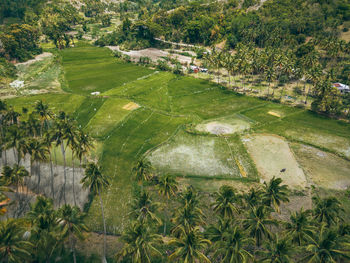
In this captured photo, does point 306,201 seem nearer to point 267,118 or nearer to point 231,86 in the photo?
point 267,118

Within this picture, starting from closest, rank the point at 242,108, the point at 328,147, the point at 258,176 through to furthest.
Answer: the point at 258,176 → the point at 328,147 → the point at 242,108

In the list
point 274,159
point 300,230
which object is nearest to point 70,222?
point 300,230

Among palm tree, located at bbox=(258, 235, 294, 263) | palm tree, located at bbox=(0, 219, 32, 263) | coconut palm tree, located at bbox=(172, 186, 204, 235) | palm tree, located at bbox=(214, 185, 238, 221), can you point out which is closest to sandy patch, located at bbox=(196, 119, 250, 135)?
palm tree, located at bbox=(214, 185, 238, 221)

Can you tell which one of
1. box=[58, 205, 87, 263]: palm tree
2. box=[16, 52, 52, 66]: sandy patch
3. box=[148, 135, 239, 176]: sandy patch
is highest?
box=[16, 52, 52, 66]: sandy patch

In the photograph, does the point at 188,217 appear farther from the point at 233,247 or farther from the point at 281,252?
the point at 281,252

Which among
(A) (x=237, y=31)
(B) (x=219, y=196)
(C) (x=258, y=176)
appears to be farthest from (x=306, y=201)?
(A) (x=237, y=31)

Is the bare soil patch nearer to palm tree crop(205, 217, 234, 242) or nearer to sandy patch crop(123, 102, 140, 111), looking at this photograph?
sandy patch crop(123, 102, 140, 111)
